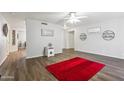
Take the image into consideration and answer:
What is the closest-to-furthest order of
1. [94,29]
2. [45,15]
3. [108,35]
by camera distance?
1. [45,15]
2. [108,35]
3. [94,29]

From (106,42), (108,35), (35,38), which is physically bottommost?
(106,42)

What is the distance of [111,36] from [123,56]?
0.97 meters

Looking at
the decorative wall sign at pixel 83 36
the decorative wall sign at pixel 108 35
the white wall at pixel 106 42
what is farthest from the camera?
the decorative wall sign at pixel 83 36

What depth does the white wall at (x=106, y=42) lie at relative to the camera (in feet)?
11.5

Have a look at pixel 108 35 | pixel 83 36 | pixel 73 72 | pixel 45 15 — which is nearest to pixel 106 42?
pixel 108 35

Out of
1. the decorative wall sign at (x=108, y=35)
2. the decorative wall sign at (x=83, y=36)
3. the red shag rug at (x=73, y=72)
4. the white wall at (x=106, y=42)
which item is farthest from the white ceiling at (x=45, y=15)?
the decorative wall sign at (x=83, y=36)

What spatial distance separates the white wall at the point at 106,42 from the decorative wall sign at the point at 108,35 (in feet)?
0.42

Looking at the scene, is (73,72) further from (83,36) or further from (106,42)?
(83,36)

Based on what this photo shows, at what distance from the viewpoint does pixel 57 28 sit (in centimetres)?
408

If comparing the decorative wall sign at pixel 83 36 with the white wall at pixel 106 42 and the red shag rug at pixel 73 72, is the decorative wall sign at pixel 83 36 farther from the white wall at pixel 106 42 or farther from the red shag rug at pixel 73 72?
the red shag rug at pixel 73 72

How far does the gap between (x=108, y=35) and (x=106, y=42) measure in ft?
1.10

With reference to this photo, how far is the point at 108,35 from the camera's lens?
3.97 meters
